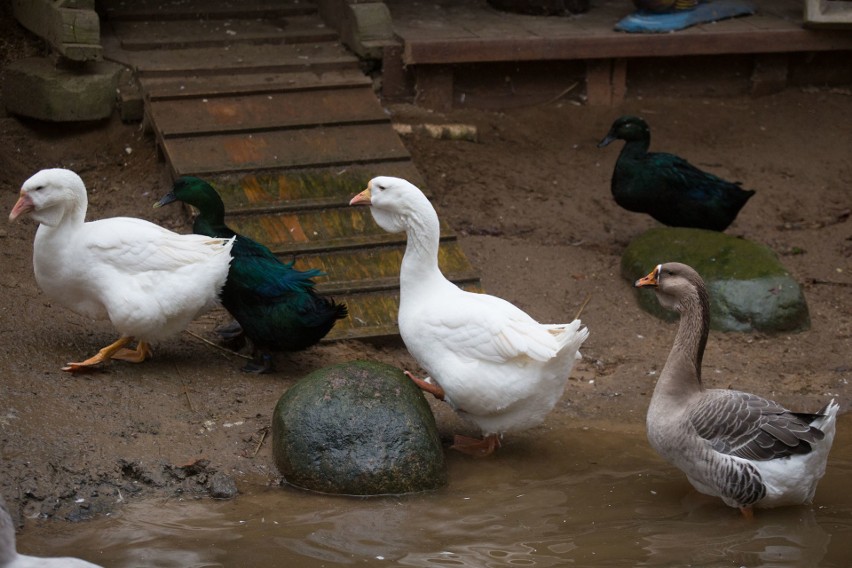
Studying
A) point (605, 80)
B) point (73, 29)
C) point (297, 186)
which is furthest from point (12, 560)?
point (605, 80)

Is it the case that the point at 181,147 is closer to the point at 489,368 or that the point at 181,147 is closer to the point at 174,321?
the point at 174,321

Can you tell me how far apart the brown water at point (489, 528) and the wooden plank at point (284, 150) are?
2.78 meters

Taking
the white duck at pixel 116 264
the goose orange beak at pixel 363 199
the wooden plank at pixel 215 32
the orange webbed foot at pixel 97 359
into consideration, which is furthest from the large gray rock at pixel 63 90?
the goose orange beak at pixel 363 199

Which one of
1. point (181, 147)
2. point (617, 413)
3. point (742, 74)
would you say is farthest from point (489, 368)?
point (742, 74)

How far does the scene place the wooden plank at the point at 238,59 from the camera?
28.2 feet

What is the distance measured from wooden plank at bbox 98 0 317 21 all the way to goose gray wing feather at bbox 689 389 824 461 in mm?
5768

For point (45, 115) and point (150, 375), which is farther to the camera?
point (45, 115)

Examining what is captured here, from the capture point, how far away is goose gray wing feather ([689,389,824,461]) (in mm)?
5305

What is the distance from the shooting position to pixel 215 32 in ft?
30.8

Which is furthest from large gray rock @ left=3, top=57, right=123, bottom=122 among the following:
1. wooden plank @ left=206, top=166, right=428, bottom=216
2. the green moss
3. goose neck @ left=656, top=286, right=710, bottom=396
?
goose neck @ left=656, top=286, right=710, bottom=396

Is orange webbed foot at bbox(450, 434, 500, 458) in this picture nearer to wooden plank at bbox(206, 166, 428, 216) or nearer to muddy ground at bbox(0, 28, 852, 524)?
muddy ground at bbox(0, 28, 852, 524)

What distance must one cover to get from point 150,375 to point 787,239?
501 centimetres

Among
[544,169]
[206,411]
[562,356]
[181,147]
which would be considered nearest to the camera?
[562,356]

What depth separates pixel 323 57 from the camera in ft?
29.5
